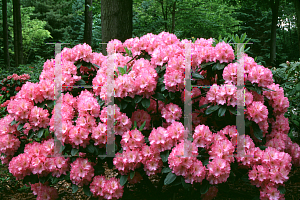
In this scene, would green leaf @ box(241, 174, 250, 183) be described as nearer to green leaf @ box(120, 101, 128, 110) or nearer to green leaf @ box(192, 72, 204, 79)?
green leaf @ box(192, 72, 204, 79)

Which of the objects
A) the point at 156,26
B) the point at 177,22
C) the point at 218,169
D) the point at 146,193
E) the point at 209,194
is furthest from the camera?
the point at 177,22

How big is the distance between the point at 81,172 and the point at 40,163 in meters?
0.36

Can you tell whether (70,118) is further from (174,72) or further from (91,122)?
(174,72)

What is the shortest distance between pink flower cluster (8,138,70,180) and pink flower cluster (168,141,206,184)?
0.86m

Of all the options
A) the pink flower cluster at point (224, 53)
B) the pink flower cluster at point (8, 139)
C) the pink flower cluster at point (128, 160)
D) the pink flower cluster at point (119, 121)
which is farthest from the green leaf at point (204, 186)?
the pink flower cluster at point (8, 139)

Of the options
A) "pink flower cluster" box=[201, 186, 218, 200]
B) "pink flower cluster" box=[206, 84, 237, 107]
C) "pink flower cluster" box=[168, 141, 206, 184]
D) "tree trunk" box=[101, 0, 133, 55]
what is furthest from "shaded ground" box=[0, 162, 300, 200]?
"tree trunk" box=[101, 0, 133, 55]

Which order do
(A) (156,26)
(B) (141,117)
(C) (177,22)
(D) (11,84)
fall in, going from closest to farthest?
(B) (141,117), (D) (11,84), (A) (156,26), (C) (177,22)

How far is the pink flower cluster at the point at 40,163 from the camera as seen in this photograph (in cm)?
194

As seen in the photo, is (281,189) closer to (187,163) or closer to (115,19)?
(187,163)

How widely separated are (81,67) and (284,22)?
28.0 meters

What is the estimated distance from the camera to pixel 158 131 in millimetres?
1832

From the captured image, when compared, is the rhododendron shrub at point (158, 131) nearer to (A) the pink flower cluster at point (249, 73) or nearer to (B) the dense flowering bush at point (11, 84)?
(A) the pink flower cluster at point (249, 73)

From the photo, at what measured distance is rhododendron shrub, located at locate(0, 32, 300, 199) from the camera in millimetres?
1797

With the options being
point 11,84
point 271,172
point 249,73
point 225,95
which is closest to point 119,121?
point 225,95
